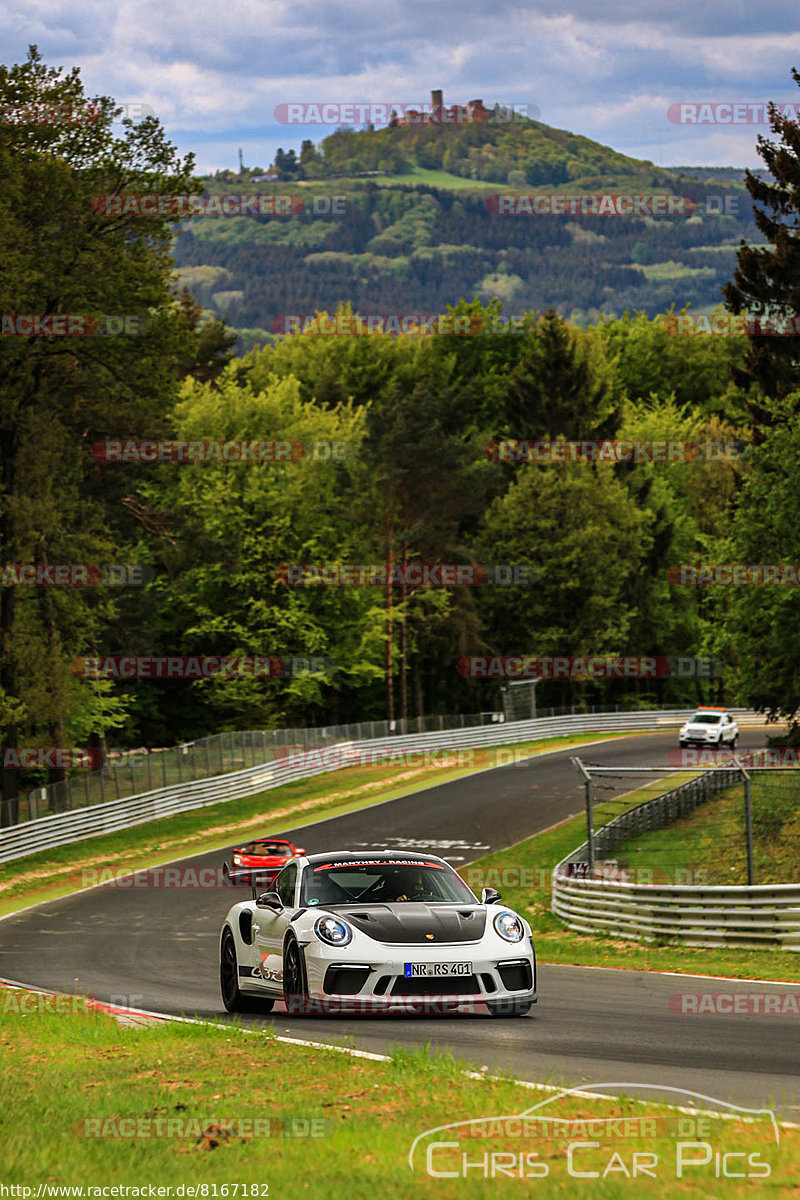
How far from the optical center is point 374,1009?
11.3m

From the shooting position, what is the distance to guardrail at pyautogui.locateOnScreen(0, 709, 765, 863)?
1615 inches

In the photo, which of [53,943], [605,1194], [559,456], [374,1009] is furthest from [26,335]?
[559,456]

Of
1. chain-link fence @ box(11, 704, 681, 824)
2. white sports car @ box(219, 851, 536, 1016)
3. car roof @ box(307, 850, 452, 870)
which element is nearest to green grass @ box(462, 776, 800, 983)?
car roof @ box(307, 850, 452, 870)

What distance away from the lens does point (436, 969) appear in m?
11.3

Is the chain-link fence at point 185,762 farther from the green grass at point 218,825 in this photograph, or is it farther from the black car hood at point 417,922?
the black car hood at point 417,922

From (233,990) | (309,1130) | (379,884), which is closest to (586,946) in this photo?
(233,990)

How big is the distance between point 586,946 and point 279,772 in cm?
3196

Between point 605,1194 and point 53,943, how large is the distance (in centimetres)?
2119

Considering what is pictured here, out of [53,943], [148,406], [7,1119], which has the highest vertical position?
[148,406]

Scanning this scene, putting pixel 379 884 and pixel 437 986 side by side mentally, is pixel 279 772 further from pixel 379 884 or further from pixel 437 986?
pixel 437 986

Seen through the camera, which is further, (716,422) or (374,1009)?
(716,422)

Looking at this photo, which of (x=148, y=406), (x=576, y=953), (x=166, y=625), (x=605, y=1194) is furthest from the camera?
(x=166, y=625)

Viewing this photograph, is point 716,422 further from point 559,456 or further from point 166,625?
point 166,625

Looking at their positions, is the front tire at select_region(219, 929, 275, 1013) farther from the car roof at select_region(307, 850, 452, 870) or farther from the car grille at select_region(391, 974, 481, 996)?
the car grille at select_region(391, 974, 481, 996)
